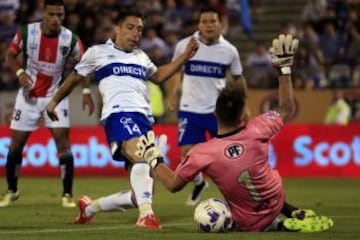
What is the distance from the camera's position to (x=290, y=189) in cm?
1828

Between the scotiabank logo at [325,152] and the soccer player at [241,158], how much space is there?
1124 cm

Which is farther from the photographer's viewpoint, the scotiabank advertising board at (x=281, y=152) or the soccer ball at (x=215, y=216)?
the scotiabank advertising board at (x=281, y=152)

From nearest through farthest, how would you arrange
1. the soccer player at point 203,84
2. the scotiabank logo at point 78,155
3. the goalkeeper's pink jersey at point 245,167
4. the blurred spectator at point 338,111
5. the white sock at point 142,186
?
the goalkeeper's pink jersey at point 245,167 < the white sock at point 142,186 < the soccer player at point 203,84 < the scotiabank logo at point 78,155 < the blurred spectator at point 338,111

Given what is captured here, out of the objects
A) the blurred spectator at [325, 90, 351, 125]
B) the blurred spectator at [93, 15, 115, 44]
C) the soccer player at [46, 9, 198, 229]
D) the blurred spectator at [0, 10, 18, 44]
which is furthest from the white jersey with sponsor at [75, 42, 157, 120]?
the blurred spectator at [0, 10, 18, 44]

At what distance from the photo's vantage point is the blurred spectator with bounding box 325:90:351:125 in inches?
922

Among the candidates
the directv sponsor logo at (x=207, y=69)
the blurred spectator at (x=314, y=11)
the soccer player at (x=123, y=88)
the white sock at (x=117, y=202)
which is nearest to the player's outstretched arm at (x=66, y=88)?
the soccer player at (x=123, y=88)

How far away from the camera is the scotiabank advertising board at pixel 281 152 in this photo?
70.3 feet

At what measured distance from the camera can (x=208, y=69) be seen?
15250mm

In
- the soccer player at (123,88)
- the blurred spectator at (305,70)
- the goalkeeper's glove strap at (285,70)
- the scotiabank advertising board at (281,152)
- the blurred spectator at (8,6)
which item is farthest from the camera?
Answer: the blurred spectator at (8,6)

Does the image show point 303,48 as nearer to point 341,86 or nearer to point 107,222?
point 341,86

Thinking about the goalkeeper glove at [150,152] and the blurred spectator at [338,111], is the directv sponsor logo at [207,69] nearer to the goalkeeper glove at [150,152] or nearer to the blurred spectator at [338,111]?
the goalkeeper glove at [150,152]

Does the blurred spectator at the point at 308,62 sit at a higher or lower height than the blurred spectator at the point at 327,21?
lower

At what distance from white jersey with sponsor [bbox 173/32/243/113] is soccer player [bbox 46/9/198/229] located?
3180mm

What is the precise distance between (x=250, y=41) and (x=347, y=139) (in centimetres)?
740
